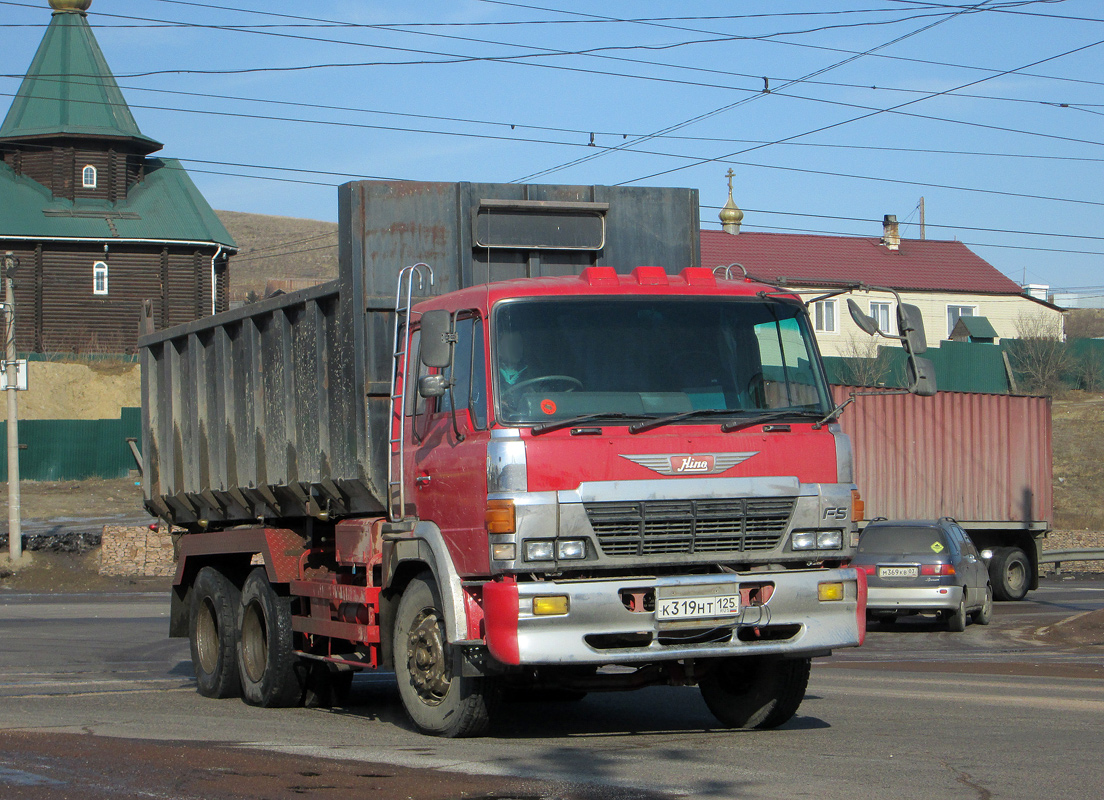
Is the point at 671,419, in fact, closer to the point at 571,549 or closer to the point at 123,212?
the point at 571,549

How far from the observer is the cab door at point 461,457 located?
24.3 ft

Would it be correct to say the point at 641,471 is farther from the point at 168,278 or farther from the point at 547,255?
the point at 168,278

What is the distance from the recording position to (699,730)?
864 cm

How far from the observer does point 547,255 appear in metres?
9.55

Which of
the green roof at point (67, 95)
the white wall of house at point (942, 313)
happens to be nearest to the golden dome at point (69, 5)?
the green roof at point (67, 95)

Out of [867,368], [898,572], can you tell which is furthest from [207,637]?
[867,368]

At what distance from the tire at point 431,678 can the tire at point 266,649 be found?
79.4 inches

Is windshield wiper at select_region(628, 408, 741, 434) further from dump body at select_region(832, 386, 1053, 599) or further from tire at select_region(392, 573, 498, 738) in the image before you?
dump body at select_region(832, 386, 1053, 599)

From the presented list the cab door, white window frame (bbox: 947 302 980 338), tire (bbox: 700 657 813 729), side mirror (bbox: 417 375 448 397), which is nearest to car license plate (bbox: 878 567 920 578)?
tire (bbox: 700 657 813 729)

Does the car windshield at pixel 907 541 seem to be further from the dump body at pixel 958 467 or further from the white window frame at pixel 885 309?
the white window frame at pixel 885 309

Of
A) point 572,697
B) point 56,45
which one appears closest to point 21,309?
point 56,45

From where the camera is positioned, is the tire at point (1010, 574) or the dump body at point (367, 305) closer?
the dump body at point (367, 305)

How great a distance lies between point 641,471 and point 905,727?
8.69 feet

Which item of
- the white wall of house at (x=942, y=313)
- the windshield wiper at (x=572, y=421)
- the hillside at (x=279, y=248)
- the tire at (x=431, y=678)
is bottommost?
the tire at (x=431, y=678)
